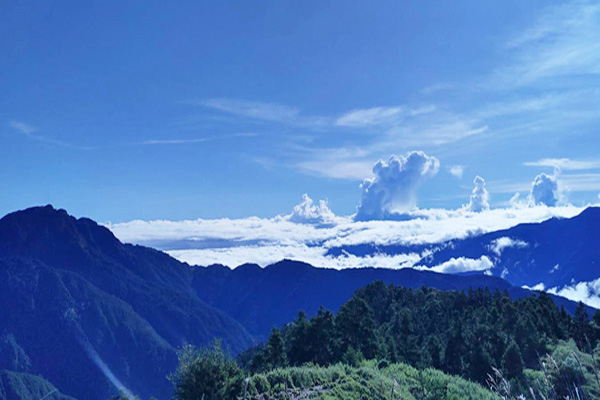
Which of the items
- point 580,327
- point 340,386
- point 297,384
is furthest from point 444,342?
point 297,384

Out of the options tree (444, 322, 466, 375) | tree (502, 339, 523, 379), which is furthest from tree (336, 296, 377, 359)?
tree (502, 339, 523, 379)

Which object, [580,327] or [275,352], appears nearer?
[275,352]

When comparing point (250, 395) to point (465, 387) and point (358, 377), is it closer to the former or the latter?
point (358, 377)

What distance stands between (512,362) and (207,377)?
5323cm

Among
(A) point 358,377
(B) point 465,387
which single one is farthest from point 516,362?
(A) point 358,377

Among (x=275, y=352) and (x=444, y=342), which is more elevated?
(x=275, y=352)

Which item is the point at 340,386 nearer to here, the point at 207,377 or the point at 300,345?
the point at 207,377

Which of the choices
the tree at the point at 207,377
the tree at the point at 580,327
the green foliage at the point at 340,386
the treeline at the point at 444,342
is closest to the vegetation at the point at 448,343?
the treeline at the point at 444,342

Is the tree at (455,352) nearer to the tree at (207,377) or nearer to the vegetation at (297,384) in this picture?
the vegetation at (297,384)

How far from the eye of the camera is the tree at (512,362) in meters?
80.5

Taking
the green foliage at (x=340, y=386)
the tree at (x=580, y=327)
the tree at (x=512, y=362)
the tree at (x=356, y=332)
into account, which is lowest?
the tree at (x=580, y=327)

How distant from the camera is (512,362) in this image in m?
81.2

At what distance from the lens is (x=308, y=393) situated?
159 feet

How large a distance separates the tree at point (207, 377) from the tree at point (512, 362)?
48032 mm
